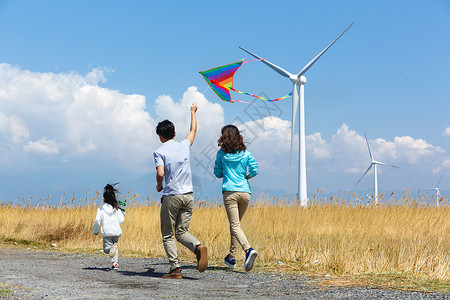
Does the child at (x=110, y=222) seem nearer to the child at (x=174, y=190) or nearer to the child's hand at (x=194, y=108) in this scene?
the child at (x=174, y=190)

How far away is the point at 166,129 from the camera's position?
20.1 feet

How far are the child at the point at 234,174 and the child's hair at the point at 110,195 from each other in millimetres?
1727

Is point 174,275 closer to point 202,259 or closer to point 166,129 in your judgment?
point 202,259

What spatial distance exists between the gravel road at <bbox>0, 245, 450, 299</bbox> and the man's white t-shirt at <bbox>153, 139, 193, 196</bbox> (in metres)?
1.13

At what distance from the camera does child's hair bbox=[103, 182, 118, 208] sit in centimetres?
725

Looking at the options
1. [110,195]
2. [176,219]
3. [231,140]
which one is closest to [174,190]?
[176,219]

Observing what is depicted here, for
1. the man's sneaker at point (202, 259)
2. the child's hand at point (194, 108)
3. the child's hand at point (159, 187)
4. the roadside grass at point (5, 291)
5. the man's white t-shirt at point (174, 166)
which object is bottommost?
the roadside grass at point (5, 291)

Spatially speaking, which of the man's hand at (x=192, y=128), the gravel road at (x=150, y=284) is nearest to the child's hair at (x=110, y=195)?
the gravel road at (x=150, y=284)

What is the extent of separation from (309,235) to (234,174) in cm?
448

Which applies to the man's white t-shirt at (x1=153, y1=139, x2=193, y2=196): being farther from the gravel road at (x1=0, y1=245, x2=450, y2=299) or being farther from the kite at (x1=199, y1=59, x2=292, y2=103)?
the kite at (x1=199, y1=59, x2=292, y2=103)

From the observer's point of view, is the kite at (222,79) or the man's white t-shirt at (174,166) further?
the kite at (222,79)

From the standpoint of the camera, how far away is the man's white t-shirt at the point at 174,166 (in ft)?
19.4

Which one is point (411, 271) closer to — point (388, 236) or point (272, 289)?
point (272, 289)

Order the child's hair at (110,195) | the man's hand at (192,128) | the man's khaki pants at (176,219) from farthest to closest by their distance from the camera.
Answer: the child's hair at (110,195) → the man's hand at (192,128) → the man's khaki pants at (176,219)
